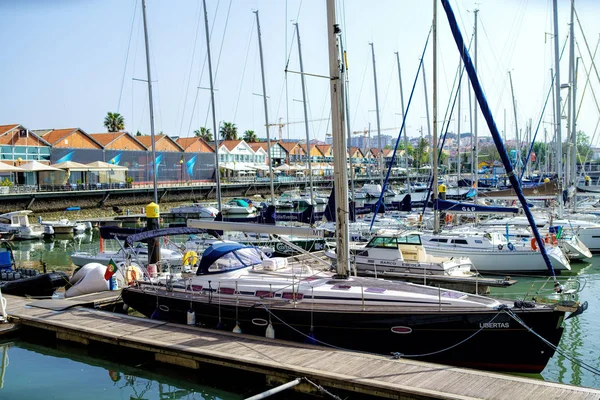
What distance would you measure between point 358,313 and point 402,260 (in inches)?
338

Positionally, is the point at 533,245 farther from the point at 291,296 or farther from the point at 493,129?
the point at 291,296

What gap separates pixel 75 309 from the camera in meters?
17.9

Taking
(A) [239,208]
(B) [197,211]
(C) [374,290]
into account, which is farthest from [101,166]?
(C) [374,290]

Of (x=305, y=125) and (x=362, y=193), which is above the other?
(x=305, y=125)

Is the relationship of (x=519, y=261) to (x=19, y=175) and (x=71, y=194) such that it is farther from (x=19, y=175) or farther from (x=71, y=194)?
(x=19, y=175)

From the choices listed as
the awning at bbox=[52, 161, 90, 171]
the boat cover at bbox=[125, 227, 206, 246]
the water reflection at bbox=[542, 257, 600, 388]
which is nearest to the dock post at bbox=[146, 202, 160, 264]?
the boat cover at bbox=[125, 227, 206, 246]

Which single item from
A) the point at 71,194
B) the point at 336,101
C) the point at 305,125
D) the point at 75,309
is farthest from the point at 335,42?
the point at 71,194

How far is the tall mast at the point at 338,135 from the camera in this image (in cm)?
1448

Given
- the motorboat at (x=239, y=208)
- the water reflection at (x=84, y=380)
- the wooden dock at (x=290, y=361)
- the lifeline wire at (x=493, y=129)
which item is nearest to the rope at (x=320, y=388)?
the wooden dock at (x=290, y=361)

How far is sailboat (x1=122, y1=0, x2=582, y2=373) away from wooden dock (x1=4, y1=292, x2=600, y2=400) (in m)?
Result: 0.65

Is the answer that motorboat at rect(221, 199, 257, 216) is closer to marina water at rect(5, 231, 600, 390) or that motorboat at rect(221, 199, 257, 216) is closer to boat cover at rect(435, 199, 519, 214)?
marina water at rect(5, 231, 600, 390)

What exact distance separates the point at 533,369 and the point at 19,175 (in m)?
54.5

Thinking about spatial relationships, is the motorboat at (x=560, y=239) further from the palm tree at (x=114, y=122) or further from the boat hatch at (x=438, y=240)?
the palm tree at (x=114, y=122)

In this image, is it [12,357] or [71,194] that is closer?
[12,357]
